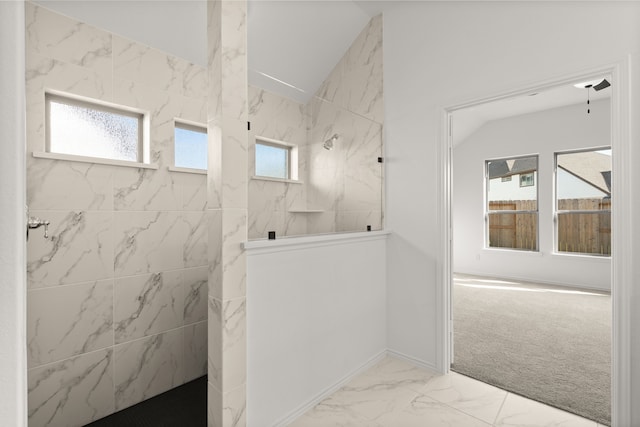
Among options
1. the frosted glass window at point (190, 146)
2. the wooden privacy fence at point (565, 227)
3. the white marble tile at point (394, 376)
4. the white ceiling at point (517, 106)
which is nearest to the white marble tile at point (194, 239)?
the frosted glass window at point (190, 146)

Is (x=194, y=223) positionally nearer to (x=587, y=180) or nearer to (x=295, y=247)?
(x=295, y=247)

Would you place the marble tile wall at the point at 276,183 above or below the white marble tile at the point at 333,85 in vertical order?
below

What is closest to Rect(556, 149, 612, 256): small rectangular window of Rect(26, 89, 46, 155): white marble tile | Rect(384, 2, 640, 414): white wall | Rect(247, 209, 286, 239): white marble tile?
Rect(384, 2, 640, 414): white wall

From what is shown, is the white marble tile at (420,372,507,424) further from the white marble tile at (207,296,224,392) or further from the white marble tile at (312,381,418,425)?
the white marble tile at (207,296,224,392)

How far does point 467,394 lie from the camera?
2.12 metres

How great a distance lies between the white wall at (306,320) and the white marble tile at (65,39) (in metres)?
1.68

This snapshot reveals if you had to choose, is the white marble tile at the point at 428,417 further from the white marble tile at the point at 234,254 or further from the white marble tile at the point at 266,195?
the white marble tile at the point at 266,195

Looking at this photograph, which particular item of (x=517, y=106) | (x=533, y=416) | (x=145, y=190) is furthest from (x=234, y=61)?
(x=517, y=106)

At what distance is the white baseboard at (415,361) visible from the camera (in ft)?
8.00

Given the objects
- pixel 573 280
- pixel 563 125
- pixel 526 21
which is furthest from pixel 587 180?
pixel 526 21

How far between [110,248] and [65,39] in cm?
133

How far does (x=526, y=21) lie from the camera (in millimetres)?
1998

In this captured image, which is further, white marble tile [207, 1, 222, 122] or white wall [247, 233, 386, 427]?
white wall [247, 233, 386, 427]

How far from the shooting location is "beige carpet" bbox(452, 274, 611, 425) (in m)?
2.11
